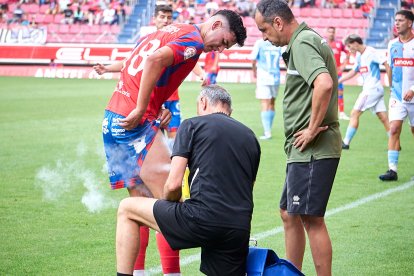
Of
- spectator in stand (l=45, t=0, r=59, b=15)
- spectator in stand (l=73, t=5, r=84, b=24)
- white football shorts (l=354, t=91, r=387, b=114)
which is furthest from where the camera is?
spectator in stand (l=45, t=0, r=59, b=15)

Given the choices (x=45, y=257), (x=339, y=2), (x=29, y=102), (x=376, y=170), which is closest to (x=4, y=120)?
(x=29, y=102)

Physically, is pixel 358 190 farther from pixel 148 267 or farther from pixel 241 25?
pixel 241 25

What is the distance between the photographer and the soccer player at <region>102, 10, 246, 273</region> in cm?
607

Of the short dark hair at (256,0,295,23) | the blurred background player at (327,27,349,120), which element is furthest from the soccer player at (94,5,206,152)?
the blurred background player at (327,27,349,120)

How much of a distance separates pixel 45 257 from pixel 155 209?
7.85 feet

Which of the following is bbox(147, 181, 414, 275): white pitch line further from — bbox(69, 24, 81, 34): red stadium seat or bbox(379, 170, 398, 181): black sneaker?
bbox(69, 24, 81, 34): red stadium seat

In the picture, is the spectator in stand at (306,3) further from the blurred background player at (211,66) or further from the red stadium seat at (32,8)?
the blurred background player at (211,66)

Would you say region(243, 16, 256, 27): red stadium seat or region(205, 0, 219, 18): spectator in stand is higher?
region(205, 0, 219, 18): spectator in stand

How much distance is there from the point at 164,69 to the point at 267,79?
12252 mm

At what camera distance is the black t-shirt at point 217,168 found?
5.29 meters

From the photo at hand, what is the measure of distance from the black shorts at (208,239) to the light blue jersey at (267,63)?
507 inches

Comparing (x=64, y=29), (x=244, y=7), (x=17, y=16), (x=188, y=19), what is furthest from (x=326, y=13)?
(x=17, y=16)

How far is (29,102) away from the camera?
2412 cm

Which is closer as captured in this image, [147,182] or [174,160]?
[174,160]
